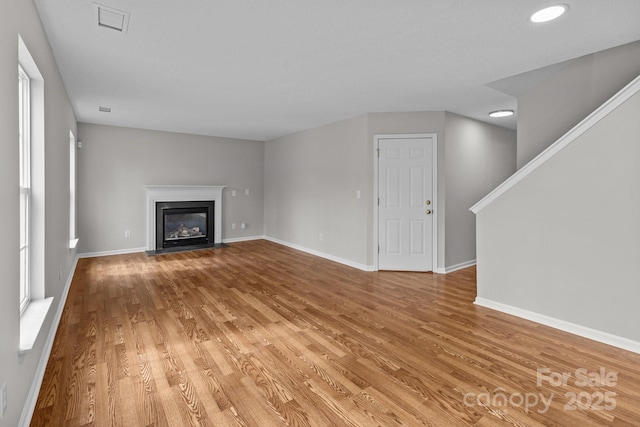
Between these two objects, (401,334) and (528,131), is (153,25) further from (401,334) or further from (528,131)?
(528,131)

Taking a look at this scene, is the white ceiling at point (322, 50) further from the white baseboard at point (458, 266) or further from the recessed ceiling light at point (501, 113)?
the white baseboard at point (458, 266)

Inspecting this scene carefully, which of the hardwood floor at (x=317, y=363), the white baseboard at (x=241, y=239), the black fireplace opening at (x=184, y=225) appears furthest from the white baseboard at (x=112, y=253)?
the hardwood floor at (x=317, y=363)

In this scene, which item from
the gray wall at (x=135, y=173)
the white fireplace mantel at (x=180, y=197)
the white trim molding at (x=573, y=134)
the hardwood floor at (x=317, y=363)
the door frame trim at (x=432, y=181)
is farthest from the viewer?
the white fireplace mantel at (x=180, y=197)

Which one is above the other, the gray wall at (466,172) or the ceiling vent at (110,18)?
the ceiling vent at (110,18)

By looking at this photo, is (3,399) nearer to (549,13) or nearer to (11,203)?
(11,203)

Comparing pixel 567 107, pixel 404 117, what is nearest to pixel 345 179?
pixel 404 117

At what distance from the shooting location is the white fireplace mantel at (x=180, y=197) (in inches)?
242

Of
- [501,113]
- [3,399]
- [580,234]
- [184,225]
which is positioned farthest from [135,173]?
[580,234]

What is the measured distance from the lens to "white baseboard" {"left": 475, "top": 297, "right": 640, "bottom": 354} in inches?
95.7

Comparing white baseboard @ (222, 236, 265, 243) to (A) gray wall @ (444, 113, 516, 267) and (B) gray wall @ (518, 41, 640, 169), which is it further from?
(B) gray wall @ (518, 41, 640, 169)

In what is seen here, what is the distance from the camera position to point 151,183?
20.5 feet

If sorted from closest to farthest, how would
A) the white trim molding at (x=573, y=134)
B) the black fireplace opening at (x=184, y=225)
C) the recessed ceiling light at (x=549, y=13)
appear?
the recessed ceiling light at (x=549, y=13) < the white trim molding at (x=573, y=134) < the black fireplace opening at (x=184, y=225)

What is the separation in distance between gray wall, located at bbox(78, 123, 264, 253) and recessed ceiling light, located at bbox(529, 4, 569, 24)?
6060 mm

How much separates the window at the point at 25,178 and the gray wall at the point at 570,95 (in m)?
4.62
